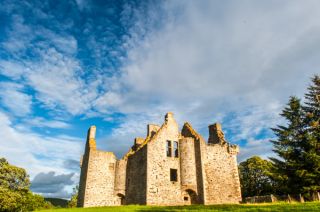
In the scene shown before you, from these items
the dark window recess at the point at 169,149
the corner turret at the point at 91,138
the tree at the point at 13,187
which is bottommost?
the tree at the point at 13,187

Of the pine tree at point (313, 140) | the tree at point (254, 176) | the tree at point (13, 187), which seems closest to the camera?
the pine tree at point (313, 140)

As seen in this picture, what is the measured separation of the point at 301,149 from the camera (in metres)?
31.6

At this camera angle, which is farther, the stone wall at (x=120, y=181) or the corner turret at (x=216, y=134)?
the corner turret at (x=216, y=134)

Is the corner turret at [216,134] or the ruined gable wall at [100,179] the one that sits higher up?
the corner turret at [216,134]

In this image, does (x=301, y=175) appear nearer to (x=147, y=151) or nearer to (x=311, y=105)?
(x=311, y=105)

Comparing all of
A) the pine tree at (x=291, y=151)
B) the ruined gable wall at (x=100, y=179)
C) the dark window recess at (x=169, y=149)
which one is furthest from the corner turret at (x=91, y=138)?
the pine tree at (x=291, y=151)

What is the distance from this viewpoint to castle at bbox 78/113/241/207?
A: 29547mm

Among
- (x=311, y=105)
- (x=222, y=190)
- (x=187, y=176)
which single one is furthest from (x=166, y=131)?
(x=311, y=105)

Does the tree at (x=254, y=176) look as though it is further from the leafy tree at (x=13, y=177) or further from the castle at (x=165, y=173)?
the leafy tree at (x=13, y=177)

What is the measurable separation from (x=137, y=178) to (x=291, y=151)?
62.1 feet

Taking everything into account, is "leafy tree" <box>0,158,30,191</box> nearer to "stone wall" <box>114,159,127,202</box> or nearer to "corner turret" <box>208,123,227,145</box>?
"stone wall" <box>114,159,127,202</box>

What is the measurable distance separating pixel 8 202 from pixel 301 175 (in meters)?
38.3

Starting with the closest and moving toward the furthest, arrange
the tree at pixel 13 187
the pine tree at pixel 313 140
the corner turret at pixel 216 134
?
the pine tree at pixel 313 140 < the corner turret at pixel 216 134 < the tree at pixel 13 187

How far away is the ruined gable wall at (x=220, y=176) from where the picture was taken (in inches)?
1200
